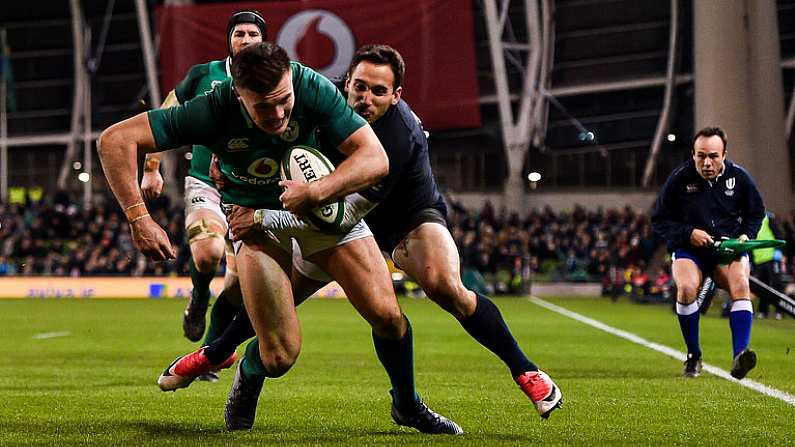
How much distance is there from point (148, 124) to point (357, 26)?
36021 millimetres

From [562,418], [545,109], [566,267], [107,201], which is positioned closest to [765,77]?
[566,267]

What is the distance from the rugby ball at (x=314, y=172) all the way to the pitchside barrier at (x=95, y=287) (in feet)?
80.1

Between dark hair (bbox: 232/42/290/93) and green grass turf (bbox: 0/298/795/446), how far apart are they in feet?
5.64

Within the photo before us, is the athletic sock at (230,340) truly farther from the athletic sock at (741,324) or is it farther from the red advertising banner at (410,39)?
the red advertising banner at (410,39)

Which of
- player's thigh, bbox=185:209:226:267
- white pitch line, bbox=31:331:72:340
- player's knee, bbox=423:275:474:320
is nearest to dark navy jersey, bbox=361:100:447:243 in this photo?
player's knee, bbox=423:275:474:320

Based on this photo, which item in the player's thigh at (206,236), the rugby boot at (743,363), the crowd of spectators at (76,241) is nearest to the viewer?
the player's thigh at (206,236)

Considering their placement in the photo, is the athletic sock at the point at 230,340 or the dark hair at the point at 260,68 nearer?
the dark hair at the point at 260,68

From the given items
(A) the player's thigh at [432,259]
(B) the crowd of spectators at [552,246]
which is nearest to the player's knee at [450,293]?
(A) the player's thigh at [432,259]

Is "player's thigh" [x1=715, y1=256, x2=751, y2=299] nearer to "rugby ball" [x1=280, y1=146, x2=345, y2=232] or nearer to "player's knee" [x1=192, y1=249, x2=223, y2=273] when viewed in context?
"player's knee" [x1=192, y1=249, x2=223, y2=273]

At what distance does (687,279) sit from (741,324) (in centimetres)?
58

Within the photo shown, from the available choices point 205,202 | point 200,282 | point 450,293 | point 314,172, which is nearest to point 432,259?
point 450,293

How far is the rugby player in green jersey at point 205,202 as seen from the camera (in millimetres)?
8156

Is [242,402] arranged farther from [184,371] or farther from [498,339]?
[498,339]

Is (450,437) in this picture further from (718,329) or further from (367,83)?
(718,329)
